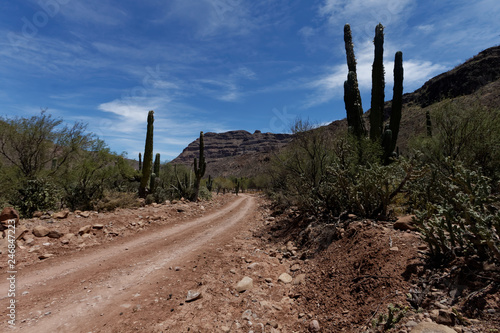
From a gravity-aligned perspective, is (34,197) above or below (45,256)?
above

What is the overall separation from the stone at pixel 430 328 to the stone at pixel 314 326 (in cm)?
126

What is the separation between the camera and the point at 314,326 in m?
3.15

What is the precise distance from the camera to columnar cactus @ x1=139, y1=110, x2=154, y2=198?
16703 mm

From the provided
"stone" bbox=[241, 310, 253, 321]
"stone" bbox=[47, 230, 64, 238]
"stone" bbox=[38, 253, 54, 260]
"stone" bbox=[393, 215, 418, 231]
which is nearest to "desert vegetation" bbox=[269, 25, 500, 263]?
"stone" bbox=[393, 215, 418, 231]

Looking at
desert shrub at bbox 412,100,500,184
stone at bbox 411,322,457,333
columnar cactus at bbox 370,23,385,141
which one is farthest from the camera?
columnar cactus at bbox 370,23,385,141

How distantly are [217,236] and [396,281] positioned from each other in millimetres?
6418

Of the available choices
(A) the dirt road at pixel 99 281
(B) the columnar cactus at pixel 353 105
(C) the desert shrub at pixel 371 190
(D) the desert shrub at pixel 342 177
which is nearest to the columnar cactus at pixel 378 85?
(B) the columnar cactus at pixel 353 105

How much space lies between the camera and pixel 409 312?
2.51 m

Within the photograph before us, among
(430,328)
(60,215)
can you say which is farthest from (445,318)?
(60,215)

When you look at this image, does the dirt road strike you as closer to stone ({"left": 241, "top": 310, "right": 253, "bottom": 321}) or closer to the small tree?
stone ({"left": 241, "top": 310, "right": 253, "bottom": 321})

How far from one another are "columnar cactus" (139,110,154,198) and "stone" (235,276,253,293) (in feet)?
46.7

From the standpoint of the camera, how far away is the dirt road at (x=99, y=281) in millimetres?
3408

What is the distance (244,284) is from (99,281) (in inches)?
114

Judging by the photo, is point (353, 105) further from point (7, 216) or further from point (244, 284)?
point (7, 216)
